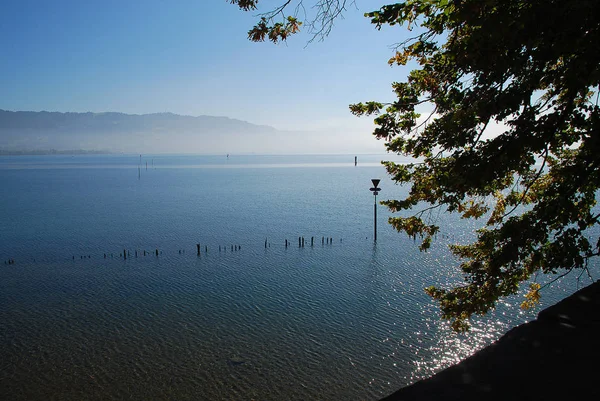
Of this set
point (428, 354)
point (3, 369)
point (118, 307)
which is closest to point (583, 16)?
point (428, 354)

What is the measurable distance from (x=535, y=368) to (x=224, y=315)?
22101mm

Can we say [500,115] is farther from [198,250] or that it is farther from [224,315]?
[198,250]

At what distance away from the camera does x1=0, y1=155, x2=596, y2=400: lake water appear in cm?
1723

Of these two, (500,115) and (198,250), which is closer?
(500,115)

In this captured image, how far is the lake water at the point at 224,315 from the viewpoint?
17234 mm

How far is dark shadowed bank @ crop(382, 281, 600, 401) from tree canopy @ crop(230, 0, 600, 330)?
386cm

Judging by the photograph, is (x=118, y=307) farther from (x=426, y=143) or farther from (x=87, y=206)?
(x=87, y=206)

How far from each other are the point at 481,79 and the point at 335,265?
2910 cm

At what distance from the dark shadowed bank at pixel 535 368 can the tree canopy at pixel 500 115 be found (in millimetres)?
3857

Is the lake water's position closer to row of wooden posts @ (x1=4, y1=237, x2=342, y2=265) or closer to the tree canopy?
row of wooden posts @ (x1=4, y1=237, x2=342, y2=265)

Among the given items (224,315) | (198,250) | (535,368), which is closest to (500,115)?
(535,368)

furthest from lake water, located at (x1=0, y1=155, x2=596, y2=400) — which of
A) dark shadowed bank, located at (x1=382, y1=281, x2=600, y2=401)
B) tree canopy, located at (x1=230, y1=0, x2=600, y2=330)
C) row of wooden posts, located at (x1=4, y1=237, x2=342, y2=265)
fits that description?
dark shadowed bank, located at (x1=382, y1=281, x2=600, y2=401)

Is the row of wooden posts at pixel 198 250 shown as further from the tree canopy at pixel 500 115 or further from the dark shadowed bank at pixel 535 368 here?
the dark shadowed bank at pixel 535 368

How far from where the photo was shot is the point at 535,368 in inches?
161
